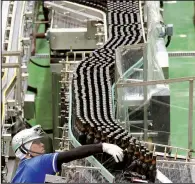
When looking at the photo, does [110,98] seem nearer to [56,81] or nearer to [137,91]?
[137,91]

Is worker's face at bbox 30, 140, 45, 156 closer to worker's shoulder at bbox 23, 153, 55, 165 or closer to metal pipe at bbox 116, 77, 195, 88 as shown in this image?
worker's shoulder at bbox 23, 153, 55, 165

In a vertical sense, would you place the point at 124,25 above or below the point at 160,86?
above

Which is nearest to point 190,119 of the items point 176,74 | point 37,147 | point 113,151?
point 176,74

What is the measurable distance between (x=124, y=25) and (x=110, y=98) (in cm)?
190

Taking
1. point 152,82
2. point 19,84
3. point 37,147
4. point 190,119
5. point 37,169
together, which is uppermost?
point 152,82

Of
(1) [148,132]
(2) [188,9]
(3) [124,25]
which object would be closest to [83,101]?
(1) [148,132]

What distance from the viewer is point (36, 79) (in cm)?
889

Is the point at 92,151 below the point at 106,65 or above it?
below

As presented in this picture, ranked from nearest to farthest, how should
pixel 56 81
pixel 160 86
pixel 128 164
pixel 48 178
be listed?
pixel 48 178
pixel 128 164
pixel 160 86
pixel 56 81

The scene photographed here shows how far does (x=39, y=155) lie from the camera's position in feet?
14.7

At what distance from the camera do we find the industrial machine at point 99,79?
4.67 metres

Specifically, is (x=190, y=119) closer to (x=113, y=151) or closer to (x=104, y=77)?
(x=113, y=151)

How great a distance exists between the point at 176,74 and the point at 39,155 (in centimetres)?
148

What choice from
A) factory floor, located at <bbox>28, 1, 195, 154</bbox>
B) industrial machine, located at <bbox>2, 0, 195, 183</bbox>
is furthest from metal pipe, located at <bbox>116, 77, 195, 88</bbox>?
factory floor, located at <bbox>28, 1, 195, 154</bbox>
